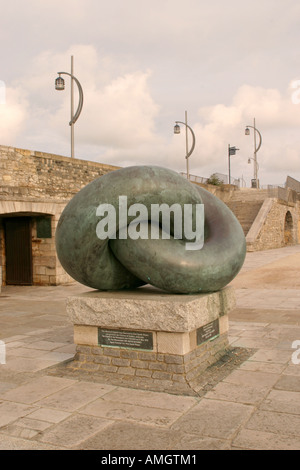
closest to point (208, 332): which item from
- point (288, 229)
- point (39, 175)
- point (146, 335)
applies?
point (146, 335)

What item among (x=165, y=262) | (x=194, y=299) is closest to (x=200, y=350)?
(x=194, y=299)

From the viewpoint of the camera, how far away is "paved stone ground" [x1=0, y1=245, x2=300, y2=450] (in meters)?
3.23

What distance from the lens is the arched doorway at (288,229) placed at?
115 feet

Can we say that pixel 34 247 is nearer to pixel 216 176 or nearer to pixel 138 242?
pixel 138 242

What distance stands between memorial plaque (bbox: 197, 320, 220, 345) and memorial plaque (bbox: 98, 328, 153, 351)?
0.56 m

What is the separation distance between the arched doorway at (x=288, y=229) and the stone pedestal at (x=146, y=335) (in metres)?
31.6

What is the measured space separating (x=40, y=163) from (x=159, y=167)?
9.04m

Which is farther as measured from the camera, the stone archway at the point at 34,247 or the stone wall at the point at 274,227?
the stone wall at the point at 274,227

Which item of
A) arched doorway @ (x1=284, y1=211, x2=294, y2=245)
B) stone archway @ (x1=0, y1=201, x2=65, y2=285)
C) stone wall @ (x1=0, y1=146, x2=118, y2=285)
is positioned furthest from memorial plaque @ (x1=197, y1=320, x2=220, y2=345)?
arched doorway @ (x1=284, y1=211, x2=294, y2=245)

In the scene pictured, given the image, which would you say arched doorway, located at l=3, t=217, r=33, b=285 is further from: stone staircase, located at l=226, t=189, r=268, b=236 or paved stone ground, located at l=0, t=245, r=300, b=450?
stone staircase, located at l=226, t=189, r=268, b=236

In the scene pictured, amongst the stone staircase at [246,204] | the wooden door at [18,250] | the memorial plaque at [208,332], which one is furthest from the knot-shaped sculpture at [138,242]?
the stone staircase at [246,204]

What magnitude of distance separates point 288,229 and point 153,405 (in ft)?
110

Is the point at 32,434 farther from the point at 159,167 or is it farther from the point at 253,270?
the point at 253,270

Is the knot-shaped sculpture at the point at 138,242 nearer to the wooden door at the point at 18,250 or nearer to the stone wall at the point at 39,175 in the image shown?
the stone wall at the point at 39,175
